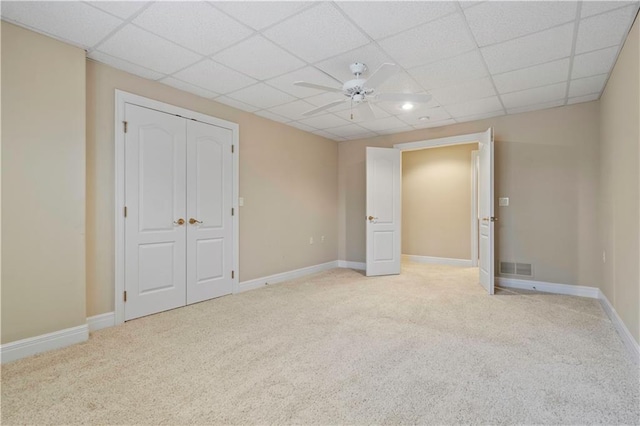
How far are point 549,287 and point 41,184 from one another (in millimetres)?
5895

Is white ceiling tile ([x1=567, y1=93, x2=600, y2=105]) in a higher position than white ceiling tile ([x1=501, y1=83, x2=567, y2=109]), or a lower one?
higher

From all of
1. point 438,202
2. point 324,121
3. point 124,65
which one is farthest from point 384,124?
point 124,65

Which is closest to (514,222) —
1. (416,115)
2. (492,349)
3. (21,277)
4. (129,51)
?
(416,115)

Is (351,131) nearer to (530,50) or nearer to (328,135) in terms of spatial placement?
(328,135)

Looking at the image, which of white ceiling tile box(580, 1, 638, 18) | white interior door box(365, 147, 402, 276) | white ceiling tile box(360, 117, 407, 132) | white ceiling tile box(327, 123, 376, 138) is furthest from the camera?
white interior door box(365, 147, 402, 276)

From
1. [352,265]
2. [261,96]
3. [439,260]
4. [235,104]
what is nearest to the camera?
[261,96]

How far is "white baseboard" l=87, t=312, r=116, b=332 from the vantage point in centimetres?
302

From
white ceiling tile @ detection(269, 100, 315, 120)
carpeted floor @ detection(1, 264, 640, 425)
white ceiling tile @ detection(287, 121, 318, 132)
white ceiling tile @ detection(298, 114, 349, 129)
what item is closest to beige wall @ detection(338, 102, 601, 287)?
carpeted floor @ detection(1, 264, 640, 425)

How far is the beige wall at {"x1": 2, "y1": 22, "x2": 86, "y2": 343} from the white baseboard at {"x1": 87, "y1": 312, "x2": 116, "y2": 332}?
8.5 inches

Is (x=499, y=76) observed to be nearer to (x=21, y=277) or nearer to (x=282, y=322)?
(x=282, y=322)

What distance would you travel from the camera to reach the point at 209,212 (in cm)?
408

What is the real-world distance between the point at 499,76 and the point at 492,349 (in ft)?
8.90

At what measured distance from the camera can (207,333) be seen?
2.96 meters

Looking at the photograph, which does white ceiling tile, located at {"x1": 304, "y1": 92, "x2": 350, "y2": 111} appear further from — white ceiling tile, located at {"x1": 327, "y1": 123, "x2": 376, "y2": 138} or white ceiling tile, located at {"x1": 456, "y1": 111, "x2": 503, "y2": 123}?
white ceiling tile, located at {"x1": 456, "y1": 111, "x2": 503, "y2": 123}
